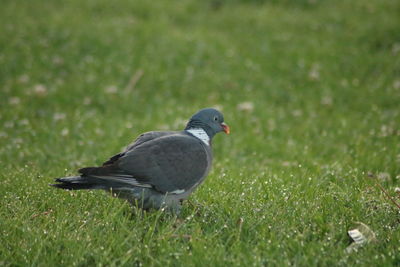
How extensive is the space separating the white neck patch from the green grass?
562 mm

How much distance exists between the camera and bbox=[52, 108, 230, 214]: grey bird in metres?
4.11

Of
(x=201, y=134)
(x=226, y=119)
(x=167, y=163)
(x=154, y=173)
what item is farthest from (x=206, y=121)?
(x=226, y=119)

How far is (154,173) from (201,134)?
31.3 inches

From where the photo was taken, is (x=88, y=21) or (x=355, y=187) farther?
(x=88, y=21)

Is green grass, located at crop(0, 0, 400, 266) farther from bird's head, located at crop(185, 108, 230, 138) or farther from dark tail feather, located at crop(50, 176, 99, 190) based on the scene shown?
bird's head, located at crop(185, 108, 230, 138)

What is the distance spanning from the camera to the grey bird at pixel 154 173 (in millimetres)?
4113

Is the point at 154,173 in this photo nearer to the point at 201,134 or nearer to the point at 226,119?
the point at 201,134

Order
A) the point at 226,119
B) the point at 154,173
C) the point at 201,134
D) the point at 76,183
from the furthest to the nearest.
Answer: the point at 226,119 → the point at 201,134 → the point at 154,173 → the point at 76,183

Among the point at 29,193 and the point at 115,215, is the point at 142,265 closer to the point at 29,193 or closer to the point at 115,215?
the point at 115,215

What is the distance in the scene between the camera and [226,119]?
8617mm

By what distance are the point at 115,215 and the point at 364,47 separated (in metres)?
8.77

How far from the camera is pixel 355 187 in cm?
495

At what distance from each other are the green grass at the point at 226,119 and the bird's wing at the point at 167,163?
307mm

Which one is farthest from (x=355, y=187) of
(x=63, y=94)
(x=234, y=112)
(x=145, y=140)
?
(x=63, y=94)
